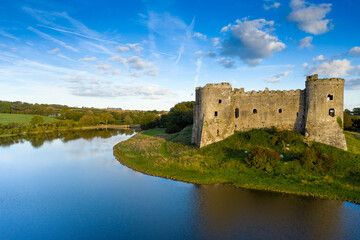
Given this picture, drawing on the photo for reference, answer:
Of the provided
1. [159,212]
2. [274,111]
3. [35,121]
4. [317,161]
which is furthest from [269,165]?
[35,121]

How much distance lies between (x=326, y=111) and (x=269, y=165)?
8.90 m

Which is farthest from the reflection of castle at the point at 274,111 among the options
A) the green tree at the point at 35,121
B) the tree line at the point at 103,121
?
the green tree at the point at 35,121

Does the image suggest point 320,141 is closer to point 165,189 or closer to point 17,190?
point 165,189

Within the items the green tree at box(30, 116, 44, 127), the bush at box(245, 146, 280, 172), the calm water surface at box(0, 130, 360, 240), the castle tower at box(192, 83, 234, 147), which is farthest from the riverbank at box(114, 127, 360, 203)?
the green tree at box(30, 116, 44, 127)

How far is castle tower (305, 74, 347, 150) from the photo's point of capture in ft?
66.2

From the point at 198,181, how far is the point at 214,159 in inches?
168

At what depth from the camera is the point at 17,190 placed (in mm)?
16953

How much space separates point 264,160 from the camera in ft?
58.4

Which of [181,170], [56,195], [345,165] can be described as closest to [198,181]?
[181,170]

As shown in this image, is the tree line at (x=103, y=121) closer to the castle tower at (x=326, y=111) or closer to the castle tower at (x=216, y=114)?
→ the castle tower at (x=216, y=114)

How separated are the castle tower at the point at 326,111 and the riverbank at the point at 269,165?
126 cm

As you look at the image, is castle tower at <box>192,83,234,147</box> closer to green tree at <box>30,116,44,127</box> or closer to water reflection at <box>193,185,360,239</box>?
water reflection at <box>193,185,360,239</box>

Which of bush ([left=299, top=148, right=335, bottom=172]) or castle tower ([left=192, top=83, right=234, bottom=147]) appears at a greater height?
castle tower ([left=192, top=83, right=234, bottom=147])

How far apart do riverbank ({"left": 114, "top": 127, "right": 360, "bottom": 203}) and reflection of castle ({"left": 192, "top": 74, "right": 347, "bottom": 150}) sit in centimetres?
133
